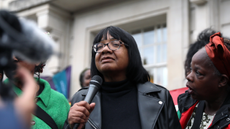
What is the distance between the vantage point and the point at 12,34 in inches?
37.6

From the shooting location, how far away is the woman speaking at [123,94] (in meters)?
2.25

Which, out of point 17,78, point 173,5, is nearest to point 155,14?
point 173,5

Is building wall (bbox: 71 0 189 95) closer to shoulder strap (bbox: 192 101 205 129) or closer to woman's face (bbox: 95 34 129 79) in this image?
shoulder strap (bbox: 192 101 205 129)

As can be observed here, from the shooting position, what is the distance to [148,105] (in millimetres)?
2307

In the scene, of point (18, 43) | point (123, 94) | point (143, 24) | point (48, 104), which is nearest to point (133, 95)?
point (123, 94)

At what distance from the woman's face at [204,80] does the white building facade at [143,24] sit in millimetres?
4086

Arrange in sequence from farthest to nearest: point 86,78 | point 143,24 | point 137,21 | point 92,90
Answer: point 143,24, point 137,21, point 86,78, point 92,90

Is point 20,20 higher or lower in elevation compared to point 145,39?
lower

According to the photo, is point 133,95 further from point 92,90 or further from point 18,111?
point 18,111

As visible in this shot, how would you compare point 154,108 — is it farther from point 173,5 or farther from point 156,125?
point 173,5

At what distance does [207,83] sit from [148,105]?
59 cm

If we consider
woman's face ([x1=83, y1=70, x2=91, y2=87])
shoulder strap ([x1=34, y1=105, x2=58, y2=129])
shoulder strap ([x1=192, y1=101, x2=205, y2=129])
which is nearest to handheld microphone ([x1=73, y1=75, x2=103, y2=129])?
shoulder strap ([x1=34, y1=105, x2=58, y2=129])

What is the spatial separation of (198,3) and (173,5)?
2.42 ft

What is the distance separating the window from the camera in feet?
25.7
